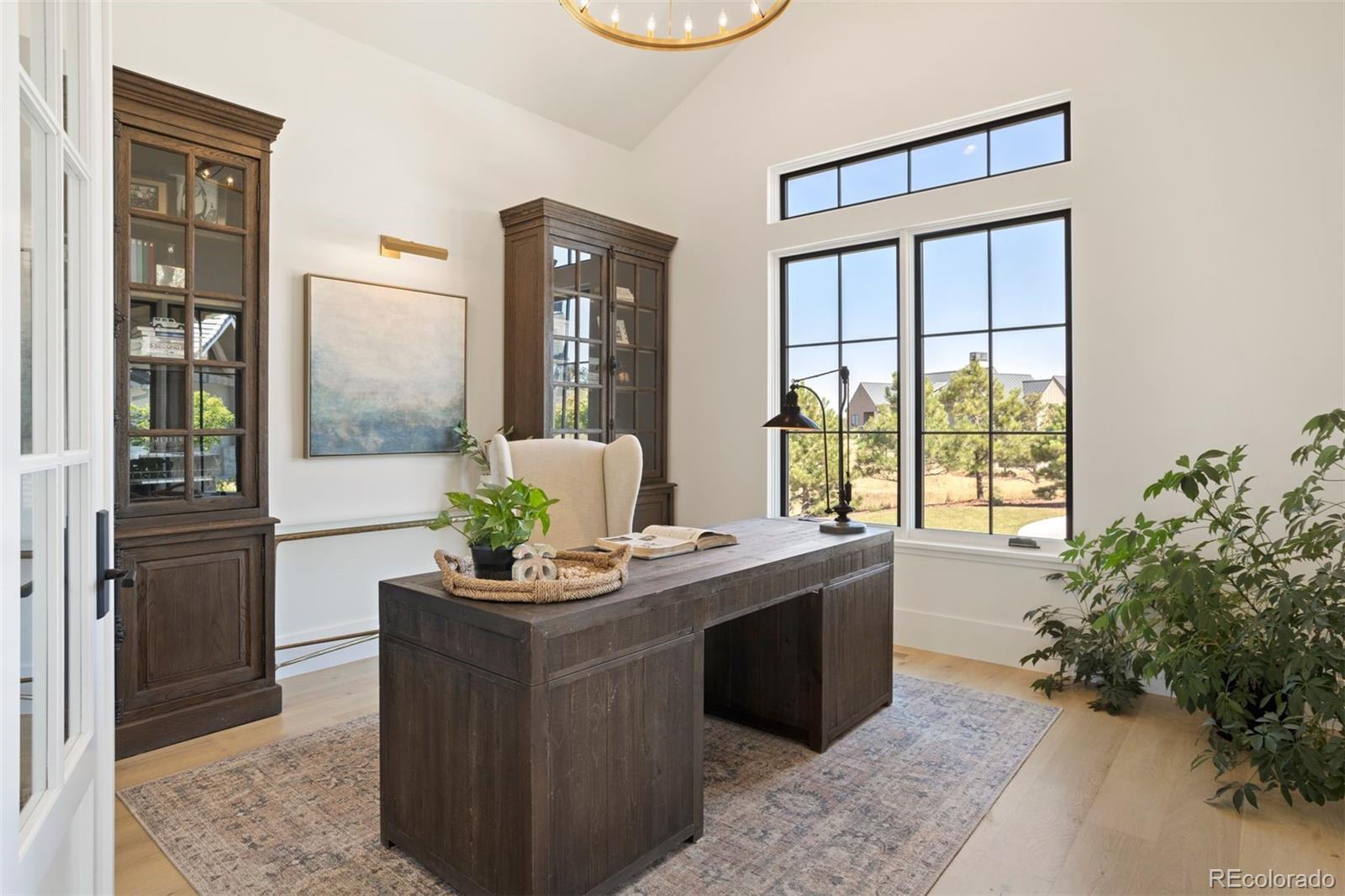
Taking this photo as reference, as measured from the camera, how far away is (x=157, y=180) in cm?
286

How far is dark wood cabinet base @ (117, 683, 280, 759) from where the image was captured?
8.85 ft

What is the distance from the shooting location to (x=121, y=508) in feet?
8.96

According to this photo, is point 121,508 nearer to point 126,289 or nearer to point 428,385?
point 126,289

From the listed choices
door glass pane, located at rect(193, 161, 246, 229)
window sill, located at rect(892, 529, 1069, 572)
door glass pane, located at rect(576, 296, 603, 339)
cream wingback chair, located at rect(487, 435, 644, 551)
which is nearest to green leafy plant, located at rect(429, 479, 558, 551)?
cream wingback chair, located at rect(487, 435, 644, 551)

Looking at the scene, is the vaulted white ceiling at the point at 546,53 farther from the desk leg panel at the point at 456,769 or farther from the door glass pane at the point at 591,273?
the desk leg panel at the point at 456,769

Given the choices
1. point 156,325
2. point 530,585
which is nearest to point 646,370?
point 156,325

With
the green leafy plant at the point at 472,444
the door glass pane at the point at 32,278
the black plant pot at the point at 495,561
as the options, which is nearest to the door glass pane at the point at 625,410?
the green leafy plant at the point at 472,444

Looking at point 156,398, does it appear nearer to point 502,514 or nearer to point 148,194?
point 148,194

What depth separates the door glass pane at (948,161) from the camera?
3.96 m

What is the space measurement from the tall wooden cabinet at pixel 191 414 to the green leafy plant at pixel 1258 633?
11.0ft

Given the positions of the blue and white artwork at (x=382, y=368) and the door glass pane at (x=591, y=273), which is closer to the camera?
the blue and white artwork at (x=382, y=368)

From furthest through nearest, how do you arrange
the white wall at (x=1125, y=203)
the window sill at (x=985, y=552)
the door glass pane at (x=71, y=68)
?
the window sill at (x=985, y=552) → the white wall at (x=1125, y=203) → the door glass pane at (x=71, y=68)

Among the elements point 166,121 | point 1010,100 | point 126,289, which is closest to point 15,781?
point 126,289

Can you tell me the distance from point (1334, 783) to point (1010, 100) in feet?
10.4
